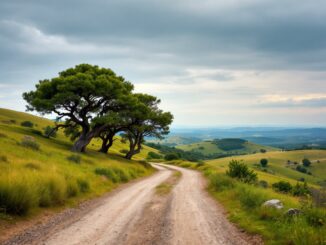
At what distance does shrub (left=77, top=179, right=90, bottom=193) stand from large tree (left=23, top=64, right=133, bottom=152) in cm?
2135

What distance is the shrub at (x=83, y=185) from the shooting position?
18608 mm

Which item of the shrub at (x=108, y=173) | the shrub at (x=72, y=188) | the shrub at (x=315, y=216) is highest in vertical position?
the shrub at (x=315, y=216)

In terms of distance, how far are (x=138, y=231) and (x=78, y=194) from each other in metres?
8.29

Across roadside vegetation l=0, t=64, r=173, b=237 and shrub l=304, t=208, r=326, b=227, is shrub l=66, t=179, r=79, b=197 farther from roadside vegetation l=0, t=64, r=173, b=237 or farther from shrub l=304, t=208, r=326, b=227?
shrub l=304, t=208, r=326, b=227

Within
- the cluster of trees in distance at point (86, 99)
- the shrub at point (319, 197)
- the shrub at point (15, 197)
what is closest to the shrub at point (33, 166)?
the shrub at point (15, 197)

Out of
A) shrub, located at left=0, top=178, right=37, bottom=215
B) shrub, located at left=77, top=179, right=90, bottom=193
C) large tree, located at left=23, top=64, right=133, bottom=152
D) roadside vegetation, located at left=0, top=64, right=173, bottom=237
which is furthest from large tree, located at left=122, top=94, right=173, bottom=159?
shrub, located at left=0, top=178, right=37, bottom=215

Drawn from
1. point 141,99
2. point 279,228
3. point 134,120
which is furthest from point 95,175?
point 141,99

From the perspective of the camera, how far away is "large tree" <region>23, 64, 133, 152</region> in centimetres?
3884

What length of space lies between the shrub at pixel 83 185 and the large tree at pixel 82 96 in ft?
70.1

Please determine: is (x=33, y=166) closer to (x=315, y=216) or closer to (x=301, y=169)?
(x=315, y=216)

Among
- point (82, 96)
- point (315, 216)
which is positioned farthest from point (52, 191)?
point (82, 96)

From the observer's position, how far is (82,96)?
40969 mm

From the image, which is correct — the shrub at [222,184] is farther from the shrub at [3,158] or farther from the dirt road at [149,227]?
the shrub at [3,158]

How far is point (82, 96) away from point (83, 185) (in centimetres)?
2398
